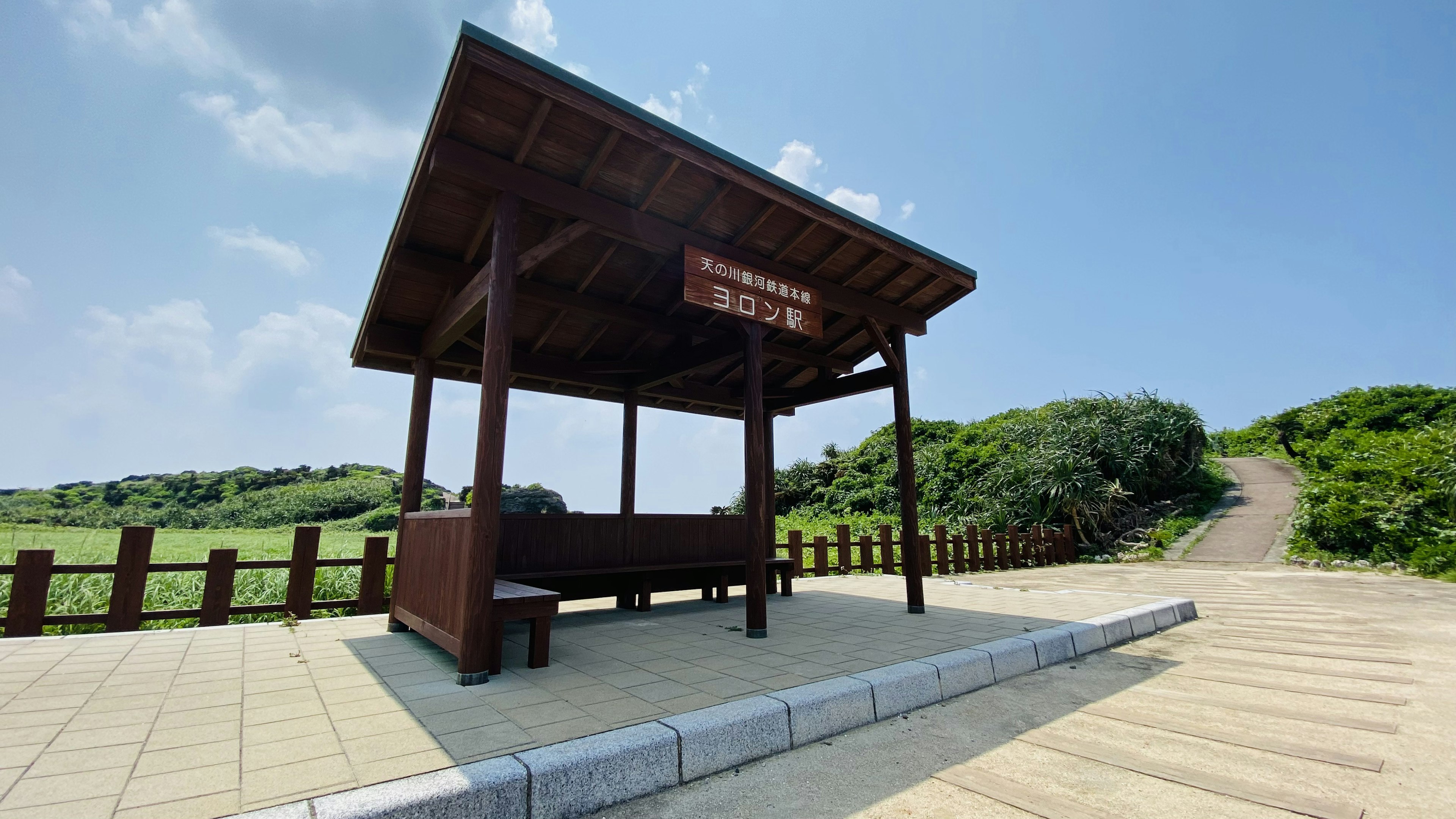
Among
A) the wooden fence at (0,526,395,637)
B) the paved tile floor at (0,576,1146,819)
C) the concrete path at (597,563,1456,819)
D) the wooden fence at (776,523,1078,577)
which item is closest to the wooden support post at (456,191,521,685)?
the paved tile floor at (0,576,1146,819)

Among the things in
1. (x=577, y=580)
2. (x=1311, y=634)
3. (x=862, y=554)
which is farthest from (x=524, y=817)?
(x=862, y=554)

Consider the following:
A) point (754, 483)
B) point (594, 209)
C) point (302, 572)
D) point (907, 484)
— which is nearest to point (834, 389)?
point (907, 484)

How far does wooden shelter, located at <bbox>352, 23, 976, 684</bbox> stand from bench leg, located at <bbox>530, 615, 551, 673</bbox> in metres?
0.39

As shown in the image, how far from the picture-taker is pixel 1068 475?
49.8ft

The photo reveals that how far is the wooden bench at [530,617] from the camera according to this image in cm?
403

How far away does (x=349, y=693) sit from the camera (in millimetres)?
3594

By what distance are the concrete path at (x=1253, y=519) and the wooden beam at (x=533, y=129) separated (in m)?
15.1

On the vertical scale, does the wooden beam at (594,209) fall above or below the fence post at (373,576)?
above

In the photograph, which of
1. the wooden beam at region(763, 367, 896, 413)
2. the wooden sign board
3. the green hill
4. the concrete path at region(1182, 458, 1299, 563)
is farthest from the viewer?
the green hill

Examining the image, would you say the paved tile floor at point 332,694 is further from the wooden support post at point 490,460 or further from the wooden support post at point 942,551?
the wooden support post at point 942,551

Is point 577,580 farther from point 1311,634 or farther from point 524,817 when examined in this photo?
point 1311,634

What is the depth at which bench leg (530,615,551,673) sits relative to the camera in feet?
13.9

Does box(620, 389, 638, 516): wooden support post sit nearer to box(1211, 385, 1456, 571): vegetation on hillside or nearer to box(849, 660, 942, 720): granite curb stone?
box(849, 660, 942, 720): granite curb stone

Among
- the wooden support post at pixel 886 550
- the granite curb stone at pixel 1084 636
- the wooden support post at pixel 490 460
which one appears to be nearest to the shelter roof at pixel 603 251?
the wooden support post at pixel 490 460
